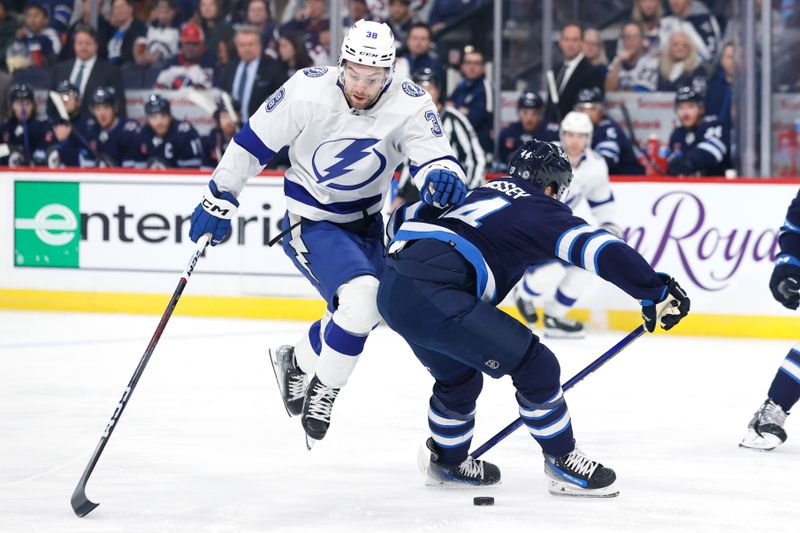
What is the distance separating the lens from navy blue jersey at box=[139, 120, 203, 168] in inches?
348

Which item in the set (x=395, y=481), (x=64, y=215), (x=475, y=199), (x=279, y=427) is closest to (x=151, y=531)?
(x=395, y=481)

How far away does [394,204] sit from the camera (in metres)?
8.07

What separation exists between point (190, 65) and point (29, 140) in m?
1.18

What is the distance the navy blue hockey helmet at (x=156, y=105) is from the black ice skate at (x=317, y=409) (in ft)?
17.5

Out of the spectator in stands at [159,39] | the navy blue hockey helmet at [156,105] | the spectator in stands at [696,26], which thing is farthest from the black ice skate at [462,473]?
the spectator in stands at [159,39]

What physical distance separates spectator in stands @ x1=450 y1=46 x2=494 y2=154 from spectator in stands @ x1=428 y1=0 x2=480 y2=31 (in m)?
0.41

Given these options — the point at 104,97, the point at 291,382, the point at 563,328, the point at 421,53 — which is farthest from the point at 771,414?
the point at 104,97

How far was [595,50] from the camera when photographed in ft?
27.3

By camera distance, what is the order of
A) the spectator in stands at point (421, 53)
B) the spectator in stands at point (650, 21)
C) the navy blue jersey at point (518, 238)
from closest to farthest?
the navy blue jersey at point (518, 238)
the spectator in stands at point (650, 21)
the spectator in stands at point (421, 53)

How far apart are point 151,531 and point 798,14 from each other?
225 inches

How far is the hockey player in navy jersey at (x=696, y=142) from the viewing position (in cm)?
777

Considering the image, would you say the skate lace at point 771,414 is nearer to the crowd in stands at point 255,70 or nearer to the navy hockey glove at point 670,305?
the navy hockey glove at point 670,305

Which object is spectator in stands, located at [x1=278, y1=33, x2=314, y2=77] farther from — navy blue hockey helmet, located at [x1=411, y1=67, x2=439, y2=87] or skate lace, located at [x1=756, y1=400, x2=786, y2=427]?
skate lace, located at [x1=756, y1=400, x2=786, y2=427]

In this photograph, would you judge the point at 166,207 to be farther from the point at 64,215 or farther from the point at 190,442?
the point at 190,442
